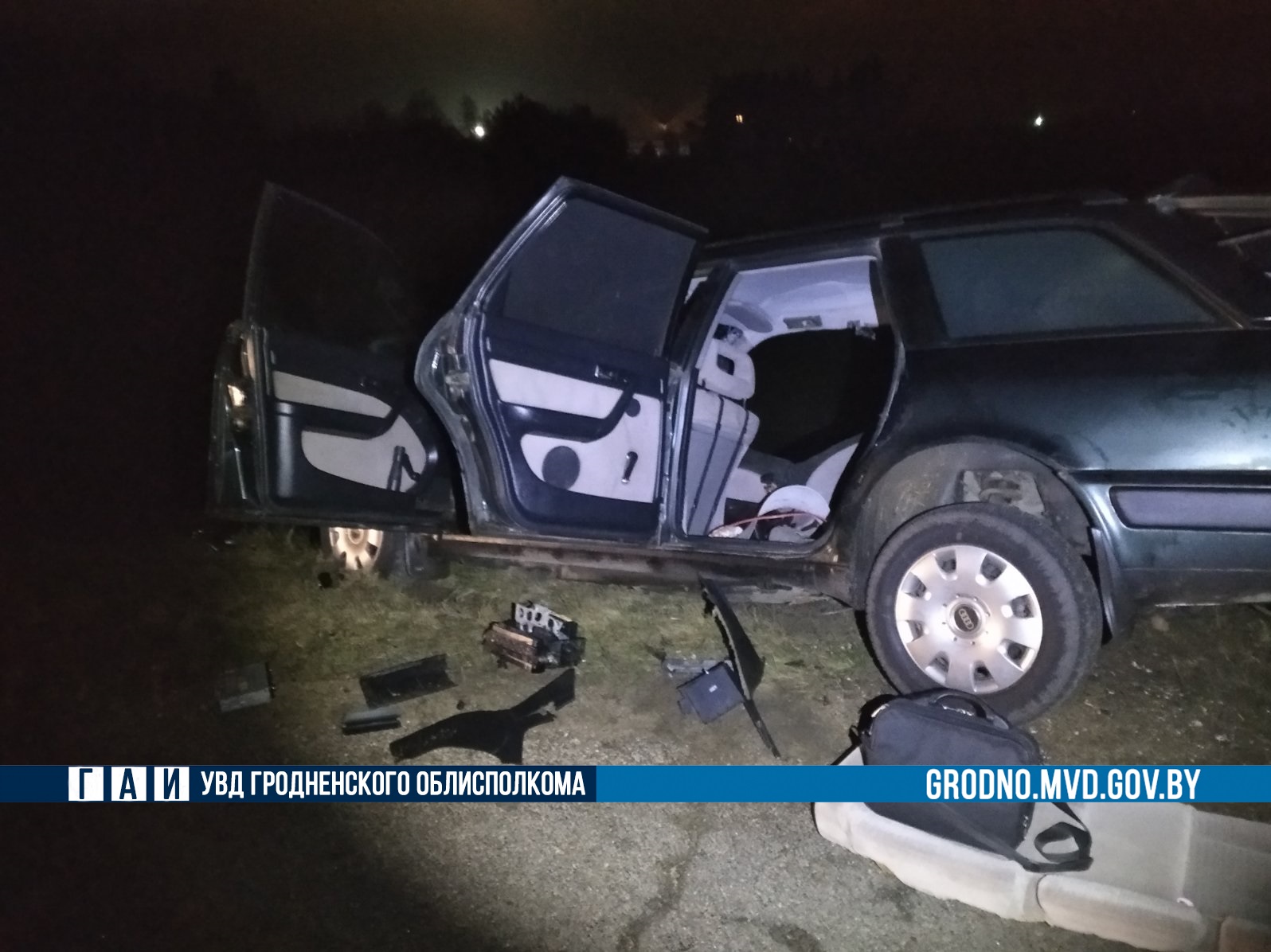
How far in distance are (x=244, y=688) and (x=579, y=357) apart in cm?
201

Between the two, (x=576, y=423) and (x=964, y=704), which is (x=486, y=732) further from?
(x=964, y=704)

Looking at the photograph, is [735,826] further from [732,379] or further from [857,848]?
[732,379]

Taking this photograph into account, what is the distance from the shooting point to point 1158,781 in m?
2.35

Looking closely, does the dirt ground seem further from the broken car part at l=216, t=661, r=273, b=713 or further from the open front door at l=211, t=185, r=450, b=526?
the open front door at l=211, t=185, r=450, b=526

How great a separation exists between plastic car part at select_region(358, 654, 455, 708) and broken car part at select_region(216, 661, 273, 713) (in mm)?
406

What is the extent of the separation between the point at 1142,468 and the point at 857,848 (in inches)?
53.8

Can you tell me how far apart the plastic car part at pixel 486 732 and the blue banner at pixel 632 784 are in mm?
87

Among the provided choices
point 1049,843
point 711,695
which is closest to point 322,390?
point 711,695

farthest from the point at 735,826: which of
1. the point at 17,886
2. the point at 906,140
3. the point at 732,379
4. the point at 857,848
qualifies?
the point at 906,140

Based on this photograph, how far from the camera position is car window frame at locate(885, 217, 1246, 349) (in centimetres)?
225

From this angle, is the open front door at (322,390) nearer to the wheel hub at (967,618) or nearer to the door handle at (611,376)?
the door handle at (611,376)

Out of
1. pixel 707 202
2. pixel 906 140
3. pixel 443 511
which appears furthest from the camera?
pixel 906 140

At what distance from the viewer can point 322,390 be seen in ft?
10.9

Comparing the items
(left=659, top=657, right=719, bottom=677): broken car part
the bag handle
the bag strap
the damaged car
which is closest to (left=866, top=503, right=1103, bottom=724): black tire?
the damaged car
